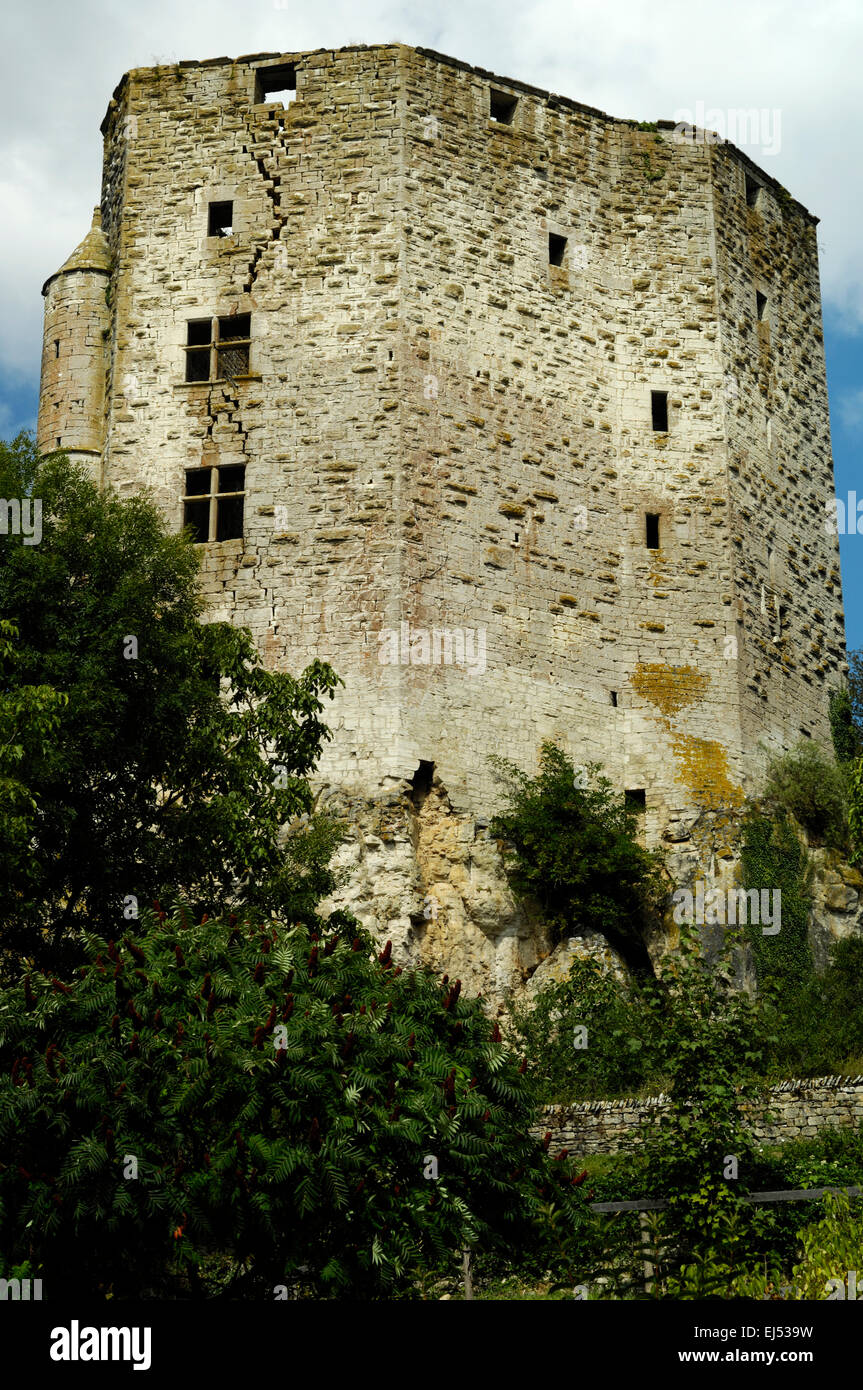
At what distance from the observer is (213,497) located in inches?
1031

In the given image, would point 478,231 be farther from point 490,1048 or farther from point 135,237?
point 490,1048

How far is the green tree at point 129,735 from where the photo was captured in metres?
18.7

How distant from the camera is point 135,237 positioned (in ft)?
91.7

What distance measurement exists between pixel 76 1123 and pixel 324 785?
38.1 feet

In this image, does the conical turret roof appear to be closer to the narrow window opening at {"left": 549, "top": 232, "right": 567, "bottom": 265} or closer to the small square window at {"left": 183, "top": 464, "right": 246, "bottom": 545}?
the small square window at {"left": 183, "top": 464, "right": 246, "bottom": 545}

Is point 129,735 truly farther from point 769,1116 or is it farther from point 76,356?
point 76,356

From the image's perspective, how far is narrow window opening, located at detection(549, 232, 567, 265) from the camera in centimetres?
2845

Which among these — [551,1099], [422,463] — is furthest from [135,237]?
[551,1099]

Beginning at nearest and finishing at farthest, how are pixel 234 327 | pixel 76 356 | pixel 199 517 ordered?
pixel 199 517
pixel 234 327
pixel 76 356

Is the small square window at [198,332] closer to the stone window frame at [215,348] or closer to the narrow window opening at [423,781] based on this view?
the stone window frame at [215,348]

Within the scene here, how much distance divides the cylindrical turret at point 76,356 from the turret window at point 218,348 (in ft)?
4.86

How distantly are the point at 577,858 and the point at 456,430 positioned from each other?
6113mm

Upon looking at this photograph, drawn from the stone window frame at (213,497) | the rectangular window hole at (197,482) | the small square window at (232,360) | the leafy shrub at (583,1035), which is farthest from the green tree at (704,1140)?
the small square window at (232,360)

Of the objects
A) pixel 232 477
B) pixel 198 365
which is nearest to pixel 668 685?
pixel 232 477
